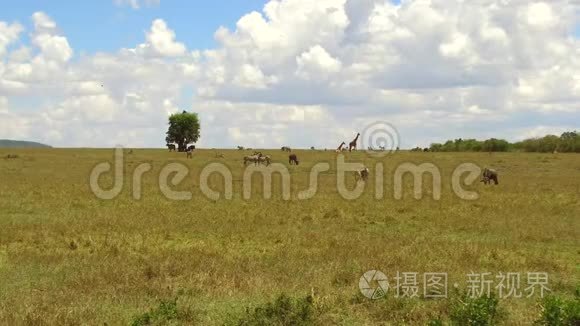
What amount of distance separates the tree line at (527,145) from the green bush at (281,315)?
7911cm

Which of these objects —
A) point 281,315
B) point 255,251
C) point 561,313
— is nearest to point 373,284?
point 281,315

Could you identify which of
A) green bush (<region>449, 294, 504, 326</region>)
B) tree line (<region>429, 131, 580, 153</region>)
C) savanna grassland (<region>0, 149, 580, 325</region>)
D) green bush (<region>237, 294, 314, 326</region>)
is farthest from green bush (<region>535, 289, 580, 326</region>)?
tree line (<region>429, 131, 580, 153</region>)

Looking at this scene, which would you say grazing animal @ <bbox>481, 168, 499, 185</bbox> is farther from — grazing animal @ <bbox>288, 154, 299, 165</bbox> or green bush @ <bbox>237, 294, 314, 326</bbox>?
Result: green bush @ <bbox>237, 294, 314, 326</bbox>

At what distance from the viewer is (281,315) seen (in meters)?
8.52

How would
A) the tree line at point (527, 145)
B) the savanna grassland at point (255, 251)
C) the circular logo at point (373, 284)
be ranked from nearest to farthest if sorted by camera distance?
the savanna grassland at point (255, 251), the circular logo at point (373, 284), the tree line at point (527, 145)

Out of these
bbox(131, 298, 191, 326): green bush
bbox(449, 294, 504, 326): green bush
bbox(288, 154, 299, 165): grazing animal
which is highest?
bbox(288, 154, 299, 165): grazing animal

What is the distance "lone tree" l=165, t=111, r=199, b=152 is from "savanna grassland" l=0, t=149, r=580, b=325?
7952 cm

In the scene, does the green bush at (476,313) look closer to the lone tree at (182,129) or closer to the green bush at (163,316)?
the green bush at (163,316)

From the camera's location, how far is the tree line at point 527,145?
81000 mm

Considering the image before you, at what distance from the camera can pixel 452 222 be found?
61.7 ft

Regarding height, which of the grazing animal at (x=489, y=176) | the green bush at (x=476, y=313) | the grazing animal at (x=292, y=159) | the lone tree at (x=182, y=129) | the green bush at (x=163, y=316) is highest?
the lone tree at (x=182, y=129)

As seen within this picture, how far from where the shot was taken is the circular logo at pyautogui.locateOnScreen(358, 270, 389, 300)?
1002cm

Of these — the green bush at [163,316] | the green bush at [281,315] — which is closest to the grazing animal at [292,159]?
the green bush at [163,316]

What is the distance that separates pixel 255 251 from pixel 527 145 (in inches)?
3194
